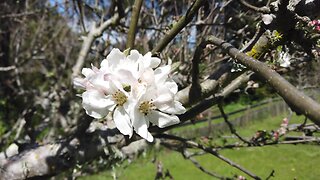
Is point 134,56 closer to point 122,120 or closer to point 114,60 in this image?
point 114,60

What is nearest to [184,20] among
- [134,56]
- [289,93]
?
[134,56]

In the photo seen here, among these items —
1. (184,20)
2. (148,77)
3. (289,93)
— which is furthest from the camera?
(184,20)

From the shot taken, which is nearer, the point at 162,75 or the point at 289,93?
the point at 289,93

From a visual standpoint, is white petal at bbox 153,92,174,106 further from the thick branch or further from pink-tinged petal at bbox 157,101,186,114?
the thick branch

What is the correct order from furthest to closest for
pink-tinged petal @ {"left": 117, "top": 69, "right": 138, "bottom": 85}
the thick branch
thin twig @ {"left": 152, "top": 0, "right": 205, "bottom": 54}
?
thin twig @ {"left": 152, "top": 0, "right": 205, "bottom": 54} → pink-tinged petal @ {"left": 117, "top": 69, "right": 138, "bottom": 85} → the thick branch

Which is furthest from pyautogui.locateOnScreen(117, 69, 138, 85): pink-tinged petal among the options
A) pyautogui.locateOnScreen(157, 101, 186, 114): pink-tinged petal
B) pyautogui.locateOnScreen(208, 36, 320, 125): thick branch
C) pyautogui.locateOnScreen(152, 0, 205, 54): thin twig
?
pyautogui.locateOnScreen(152, 0, 205, 54): thin twig

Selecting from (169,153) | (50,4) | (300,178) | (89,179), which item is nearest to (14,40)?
(50,4)

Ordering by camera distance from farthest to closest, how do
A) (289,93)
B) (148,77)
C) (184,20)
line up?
1. (184,20)
2. (148,77)
3. (289,93)
